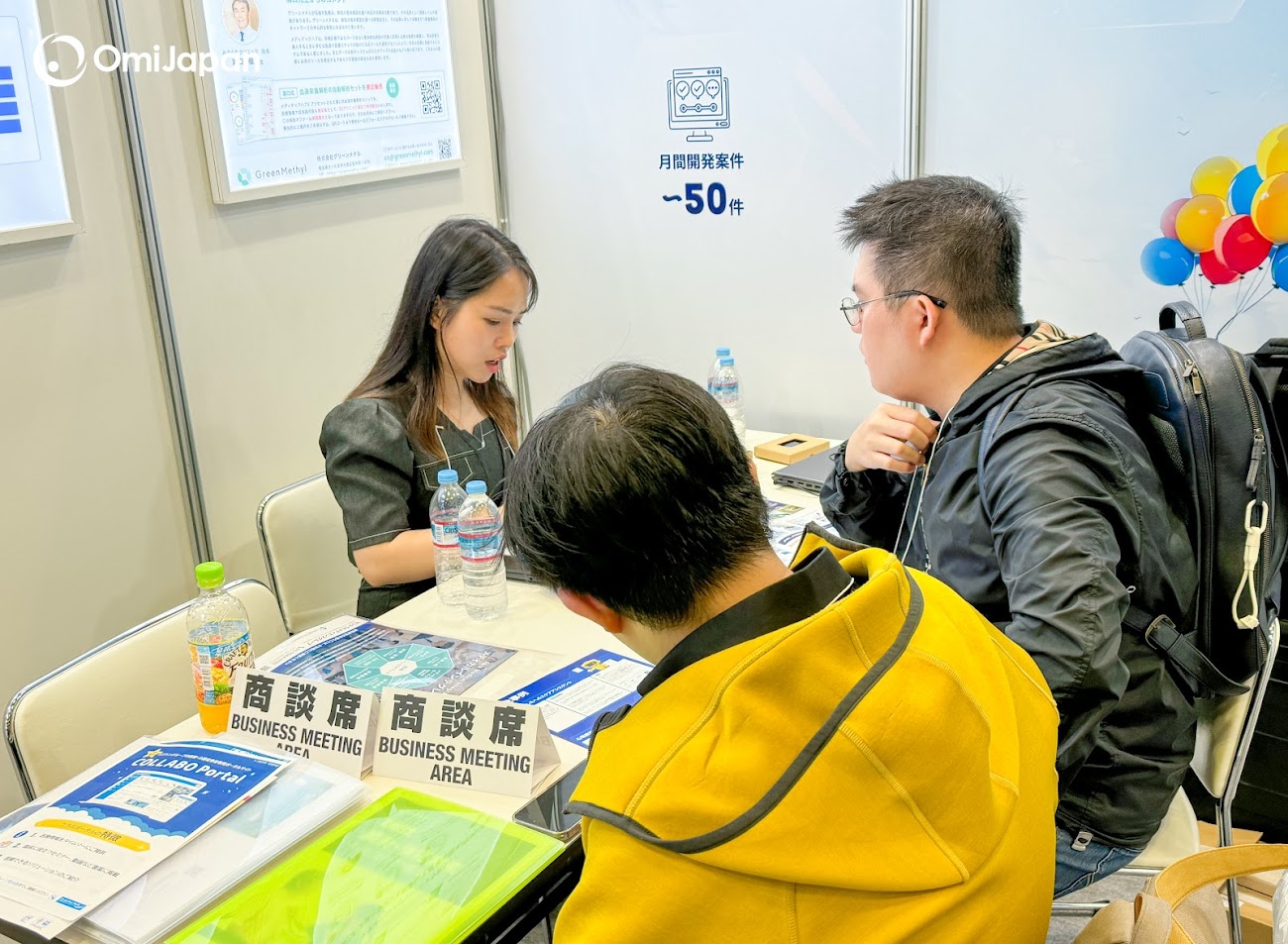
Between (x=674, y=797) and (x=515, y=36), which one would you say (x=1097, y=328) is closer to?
(x=515, y=36)

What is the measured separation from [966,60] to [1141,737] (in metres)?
1.91

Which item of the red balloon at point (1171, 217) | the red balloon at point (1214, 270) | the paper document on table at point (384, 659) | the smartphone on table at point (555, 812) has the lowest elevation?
the smartphone on table at point (555, 812)

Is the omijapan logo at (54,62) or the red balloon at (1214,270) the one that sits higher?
the omijapan logo at (54,62)

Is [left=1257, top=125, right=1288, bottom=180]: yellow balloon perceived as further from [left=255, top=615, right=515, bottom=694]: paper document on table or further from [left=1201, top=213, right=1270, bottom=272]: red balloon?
[left=255, top=615, right=515, bottom=694]: paper document on table

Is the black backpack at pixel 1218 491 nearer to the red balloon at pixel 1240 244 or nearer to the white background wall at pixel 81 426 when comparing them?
the red balloon at pixel 1240 244

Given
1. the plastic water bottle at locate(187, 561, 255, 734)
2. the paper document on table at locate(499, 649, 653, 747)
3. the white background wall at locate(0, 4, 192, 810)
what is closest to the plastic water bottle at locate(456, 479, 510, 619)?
the paper document on table at locate(499, 649, 653, 747)

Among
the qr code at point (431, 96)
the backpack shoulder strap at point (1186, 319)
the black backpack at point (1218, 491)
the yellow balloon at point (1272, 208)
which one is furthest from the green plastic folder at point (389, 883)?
the qr code at point (431, 96)

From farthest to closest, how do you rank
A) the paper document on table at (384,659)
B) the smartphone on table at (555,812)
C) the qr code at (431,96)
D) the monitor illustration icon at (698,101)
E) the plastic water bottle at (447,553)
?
the qr code at (431,96) < the monitor illustration icon at (698,101) < the plastic water bottle at (447,553) < the paper document on table at (384,659) < the smartphone on table at (555,812)

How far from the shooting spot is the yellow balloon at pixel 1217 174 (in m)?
2.42

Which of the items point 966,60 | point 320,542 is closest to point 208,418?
point 320,542

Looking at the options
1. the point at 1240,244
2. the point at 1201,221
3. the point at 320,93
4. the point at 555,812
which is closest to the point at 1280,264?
the point at 1240,244

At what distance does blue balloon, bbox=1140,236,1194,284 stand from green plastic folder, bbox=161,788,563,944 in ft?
6.66

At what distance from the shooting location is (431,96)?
3375 mm

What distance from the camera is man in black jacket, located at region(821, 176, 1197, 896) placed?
4.18ft
